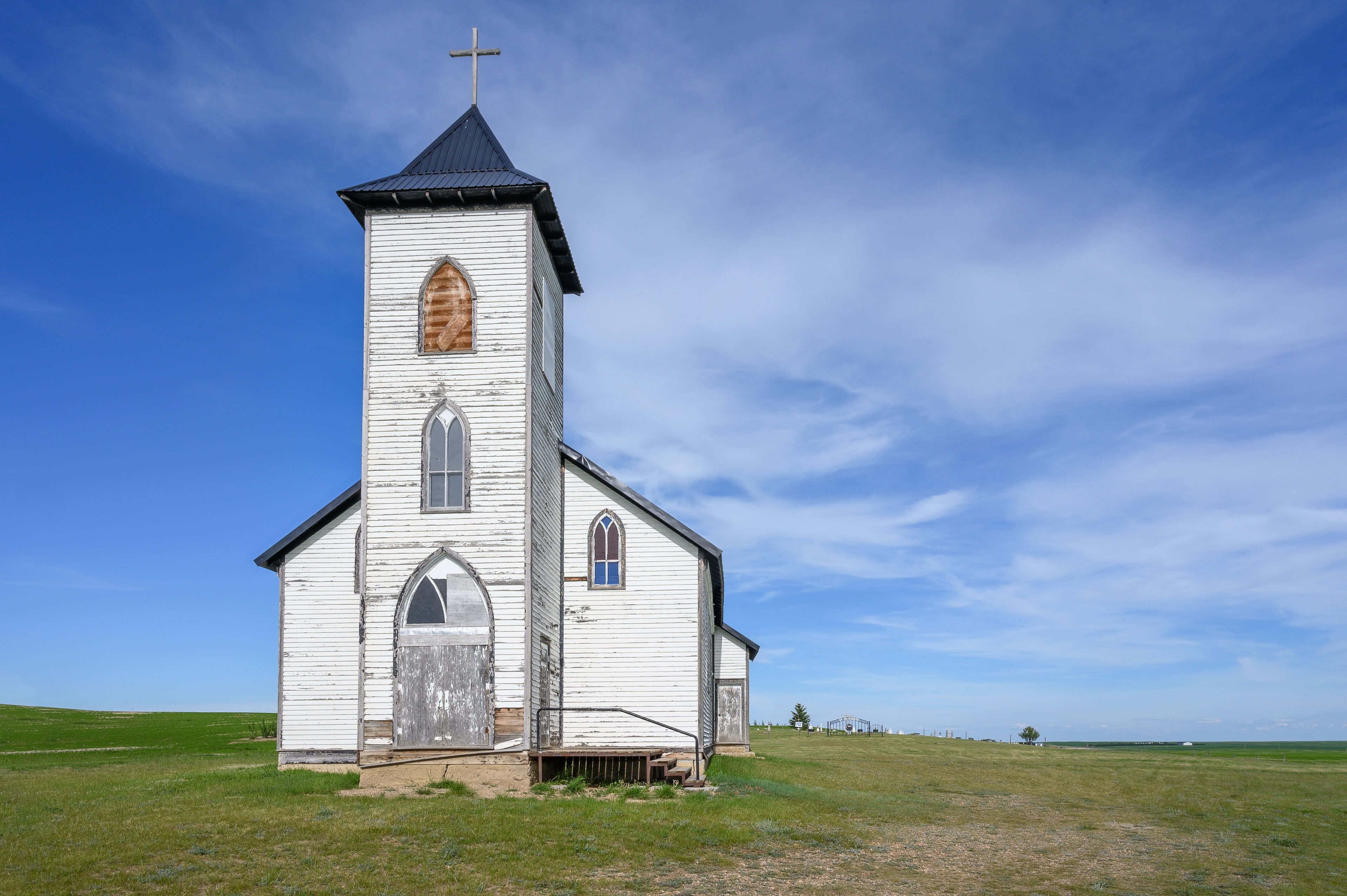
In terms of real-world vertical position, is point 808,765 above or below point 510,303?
below

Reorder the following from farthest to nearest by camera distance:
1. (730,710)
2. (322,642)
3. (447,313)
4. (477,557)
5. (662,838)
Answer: (730,710) → (322,642) → (447,313) → (477,557) → (662,838)

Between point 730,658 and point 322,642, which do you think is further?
point 730,658

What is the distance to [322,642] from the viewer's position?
23.9 m

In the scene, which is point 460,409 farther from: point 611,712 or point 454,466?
point 611,712

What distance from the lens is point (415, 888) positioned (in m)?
10.7

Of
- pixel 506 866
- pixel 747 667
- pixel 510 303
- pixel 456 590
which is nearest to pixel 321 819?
pixel 506 866

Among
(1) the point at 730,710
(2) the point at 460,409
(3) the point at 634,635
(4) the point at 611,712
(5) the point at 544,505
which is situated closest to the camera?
(2) the point at 460,409

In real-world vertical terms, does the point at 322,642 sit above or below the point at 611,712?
above

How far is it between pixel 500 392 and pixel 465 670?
572 cm

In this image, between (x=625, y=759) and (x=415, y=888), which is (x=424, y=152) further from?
(x=415, y=888)

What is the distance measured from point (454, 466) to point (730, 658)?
1822 centimetres

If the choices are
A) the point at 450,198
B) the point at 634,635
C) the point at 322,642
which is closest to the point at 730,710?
the point at 634,635

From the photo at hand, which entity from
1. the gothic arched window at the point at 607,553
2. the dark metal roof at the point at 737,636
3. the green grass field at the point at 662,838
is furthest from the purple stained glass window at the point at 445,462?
the dark metal roof at the point at 737,636

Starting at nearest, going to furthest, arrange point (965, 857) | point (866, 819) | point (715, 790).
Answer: point (965, 857)
point (866, 819)
point (715, 790)
